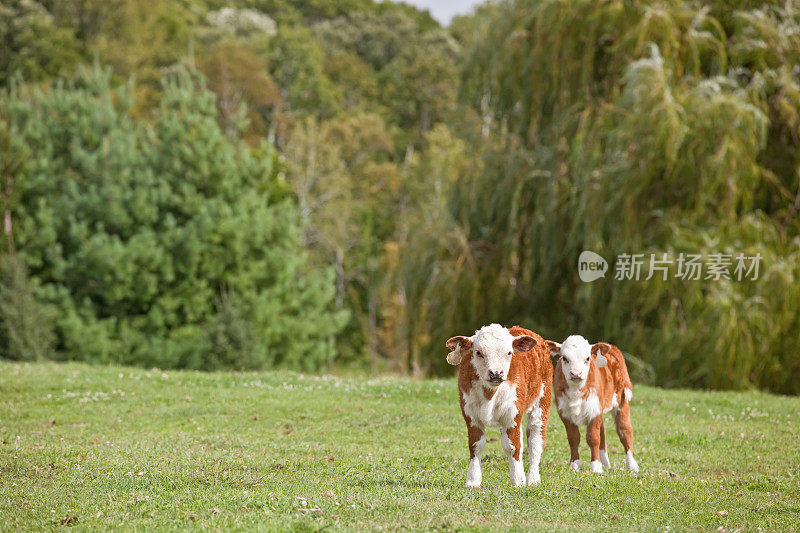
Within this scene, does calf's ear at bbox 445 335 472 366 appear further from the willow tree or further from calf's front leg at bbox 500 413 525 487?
the willow tree

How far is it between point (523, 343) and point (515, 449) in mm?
1170

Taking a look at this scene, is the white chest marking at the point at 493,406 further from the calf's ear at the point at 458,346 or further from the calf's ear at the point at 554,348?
the calf's ear at the point at 554,348

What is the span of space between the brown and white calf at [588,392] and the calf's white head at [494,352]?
3.71 feet

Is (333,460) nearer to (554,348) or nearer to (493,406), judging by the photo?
(493,406)

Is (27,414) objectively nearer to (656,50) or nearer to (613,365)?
(613,365)

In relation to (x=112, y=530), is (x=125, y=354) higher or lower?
lower

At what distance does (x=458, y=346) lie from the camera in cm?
1009

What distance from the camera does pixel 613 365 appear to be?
Result: 37.9 ft

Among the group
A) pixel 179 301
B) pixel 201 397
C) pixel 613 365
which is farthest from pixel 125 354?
pixel 613 365

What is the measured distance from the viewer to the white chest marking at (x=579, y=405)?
35.3ft

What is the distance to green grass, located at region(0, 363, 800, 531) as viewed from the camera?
844 centimetres

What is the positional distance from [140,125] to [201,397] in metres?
24.5

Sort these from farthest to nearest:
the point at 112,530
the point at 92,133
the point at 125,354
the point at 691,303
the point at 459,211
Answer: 1. the point at 92,133
2. the point at 125,354
3. the point at 459,211
4. the point at 691,303
5. the point at 112,530

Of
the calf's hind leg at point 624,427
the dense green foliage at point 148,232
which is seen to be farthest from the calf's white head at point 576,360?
the dense green foliage at point 148,232
